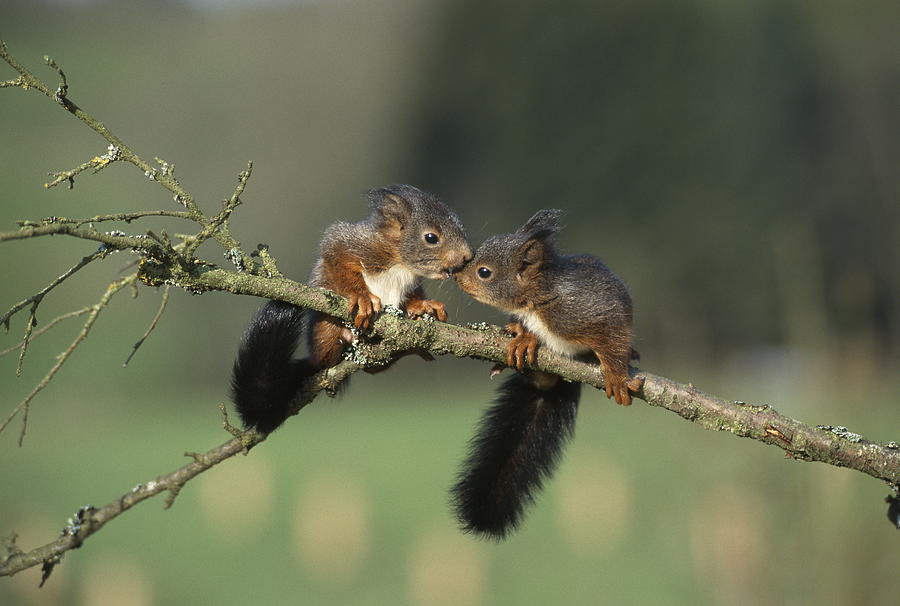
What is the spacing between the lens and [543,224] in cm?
389

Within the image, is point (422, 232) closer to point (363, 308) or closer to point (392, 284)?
point (392, 284)

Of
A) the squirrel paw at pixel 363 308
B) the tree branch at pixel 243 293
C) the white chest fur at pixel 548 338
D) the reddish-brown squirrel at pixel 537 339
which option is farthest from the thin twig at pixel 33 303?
the white chest fur at pixel 548 338

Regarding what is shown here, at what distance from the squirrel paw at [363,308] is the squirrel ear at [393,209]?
756mm

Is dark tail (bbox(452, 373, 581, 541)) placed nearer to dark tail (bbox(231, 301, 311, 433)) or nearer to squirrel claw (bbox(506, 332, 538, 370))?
squirrel claw (bbox(506, 332, 538, 370))

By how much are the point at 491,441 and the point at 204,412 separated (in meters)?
17.0

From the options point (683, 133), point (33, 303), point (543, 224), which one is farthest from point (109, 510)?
point (683, 133)

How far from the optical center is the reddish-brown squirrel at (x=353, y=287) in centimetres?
314

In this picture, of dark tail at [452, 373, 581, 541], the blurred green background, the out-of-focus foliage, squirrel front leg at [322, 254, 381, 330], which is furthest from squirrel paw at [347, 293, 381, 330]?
the out-of-focus foliage

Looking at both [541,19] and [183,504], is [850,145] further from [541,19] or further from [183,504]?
[183,504]

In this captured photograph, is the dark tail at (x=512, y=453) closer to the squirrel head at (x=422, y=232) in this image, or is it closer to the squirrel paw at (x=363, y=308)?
the squirrel head at (x=422, y=232)

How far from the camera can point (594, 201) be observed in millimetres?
18734

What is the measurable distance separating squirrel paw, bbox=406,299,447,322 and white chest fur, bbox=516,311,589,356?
1.11ft

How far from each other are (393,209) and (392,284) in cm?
35

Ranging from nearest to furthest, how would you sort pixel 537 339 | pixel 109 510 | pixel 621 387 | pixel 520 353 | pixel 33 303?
pixel 33 303
pixel 109 510
pixel 520 353
pixel 621 387
pixel 537 339
